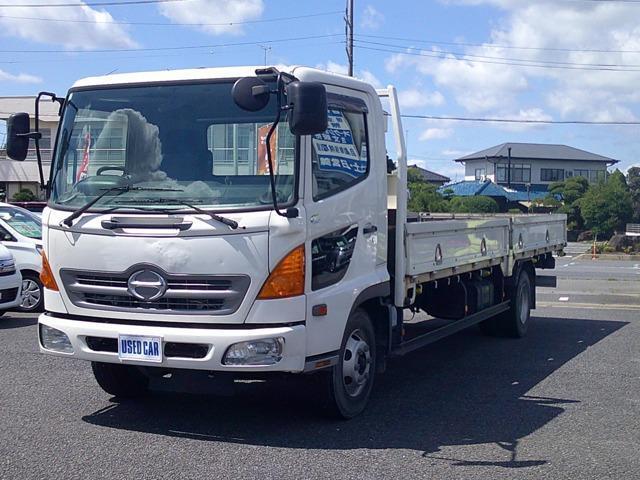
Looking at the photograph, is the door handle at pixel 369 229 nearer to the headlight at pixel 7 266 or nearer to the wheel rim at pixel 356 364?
the wheel rim at pixel 356 364

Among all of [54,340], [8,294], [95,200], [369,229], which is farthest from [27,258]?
[369,229]

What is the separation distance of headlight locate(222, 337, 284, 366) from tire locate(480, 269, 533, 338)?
581 centimetres

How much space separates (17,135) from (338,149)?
2591 mm

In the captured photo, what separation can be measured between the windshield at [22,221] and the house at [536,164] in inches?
2924

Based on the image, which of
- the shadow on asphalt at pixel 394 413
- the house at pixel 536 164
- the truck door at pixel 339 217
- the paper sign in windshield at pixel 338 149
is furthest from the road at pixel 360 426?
the house at pixel 536 164

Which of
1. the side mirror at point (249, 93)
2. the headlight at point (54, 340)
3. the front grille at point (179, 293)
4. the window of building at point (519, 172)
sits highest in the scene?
the window of building at point (519, 172)

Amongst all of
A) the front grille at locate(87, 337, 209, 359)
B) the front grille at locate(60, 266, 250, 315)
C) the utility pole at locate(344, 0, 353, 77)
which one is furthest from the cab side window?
the utility pole at locate(344, 0, 353, 77)

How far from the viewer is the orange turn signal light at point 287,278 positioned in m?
5.78

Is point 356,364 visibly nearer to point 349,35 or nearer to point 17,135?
point 17,135

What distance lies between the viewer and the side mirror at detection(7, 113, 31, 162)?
6.77 m

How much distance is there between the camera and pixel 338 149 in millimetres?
6496

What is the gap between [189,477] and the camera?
17.3ft

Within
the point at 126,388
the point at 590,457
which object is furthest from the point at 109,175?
the point at 590,457

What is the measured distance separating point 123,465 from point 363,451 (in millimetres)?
1626
